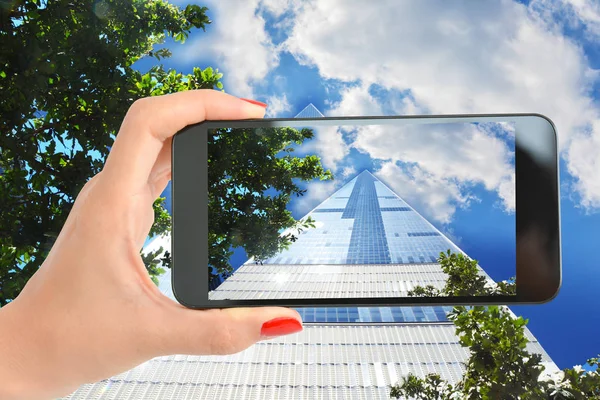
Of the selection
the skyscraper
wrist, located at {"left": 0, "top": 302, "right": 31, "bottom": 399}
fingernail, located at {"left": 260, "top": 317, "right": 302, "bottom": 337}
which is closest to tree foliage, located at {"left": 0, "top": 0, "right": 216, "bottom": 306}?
wrist, located at {"left": 0, "top": 302, "right": 31, "bottom": 399}

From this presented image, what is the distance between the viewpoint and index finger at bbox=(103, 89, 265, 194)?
1080mm

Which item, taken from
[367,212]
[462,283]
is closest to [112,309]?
[367,212]

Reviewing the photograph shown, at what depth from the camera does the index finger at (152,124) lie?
108 cm

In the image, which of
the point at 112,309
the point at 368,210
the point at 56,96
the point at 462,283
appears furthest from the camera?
the point at 56,96

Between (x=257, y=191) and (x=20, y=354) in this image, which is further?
(x=257, y=191)

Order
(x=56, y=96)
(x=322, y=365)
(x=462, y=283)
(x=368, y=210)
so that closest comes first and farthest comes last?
1. (x=462, y=283)
2. (x=368, y=210)
3. (x=56, y=96)
4. (x=322, y=365)

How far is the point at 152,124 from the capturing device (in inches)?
43.5

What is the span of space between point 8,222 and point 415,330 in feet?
63.0

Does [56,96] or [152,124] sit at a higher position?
[56,96]

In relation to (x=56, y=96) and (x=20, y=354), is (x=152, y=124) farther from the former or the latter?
(x=56, y=96)

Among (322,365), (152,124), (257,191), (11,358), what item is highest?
(322,365)

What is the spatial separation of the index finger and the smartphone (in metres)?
0.03

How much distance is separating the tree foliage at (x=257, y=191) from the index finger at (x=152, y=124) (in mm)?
228

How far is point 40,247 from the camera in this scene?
2.48 metres
